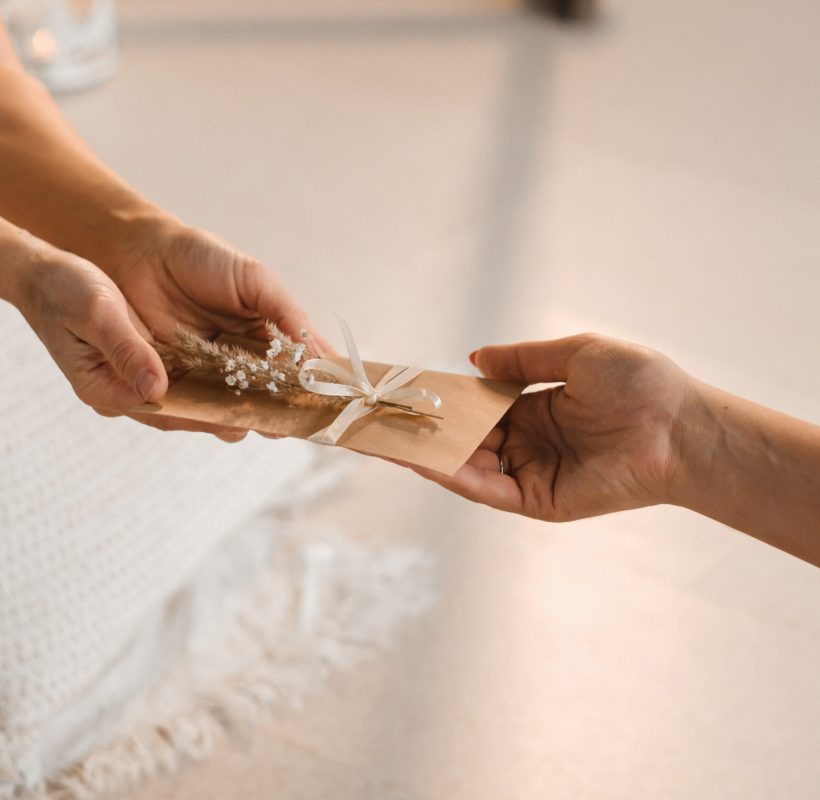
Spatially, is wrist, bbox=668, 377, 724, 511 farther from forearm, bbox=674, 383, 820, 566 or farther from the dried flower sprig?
the dried flower sprig

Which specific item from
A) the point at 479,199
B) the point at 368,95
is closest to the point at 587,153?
the point at 479,199

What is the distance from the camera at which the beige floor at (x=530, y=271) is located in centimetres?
146

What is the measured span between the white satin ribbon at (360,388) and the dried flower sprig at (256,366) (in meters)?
0.02

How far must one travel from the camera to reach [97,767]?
1.38 metres

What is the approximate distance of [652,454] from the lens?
122 centimetres

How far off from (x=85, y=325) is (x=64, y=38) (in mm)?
2085

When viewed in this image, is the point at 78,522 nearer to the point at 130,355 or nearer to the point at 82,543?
the point at 82,543

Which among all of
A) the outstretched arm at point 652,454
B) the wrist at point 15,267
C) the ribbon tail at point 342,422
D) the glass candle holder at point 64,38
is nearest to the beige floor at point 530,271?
the glass candle holder at point 64,38

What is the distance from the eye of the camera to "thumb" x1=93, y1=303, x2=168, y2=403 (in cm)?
115

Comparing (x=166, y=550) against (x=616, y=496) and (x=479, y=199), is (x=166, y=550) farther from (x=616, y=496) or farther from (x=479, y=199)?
(x=479, y=199)

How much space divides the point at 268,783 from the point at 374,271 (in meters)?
1.30

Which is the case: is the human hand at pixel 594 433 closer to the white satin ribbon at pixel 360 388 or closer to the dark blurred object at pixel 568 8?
the white satin ribbon at pixel 360 388

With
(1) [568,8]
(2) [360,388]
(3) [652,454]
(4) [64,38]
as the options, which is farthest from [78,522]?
(1) [568,8]

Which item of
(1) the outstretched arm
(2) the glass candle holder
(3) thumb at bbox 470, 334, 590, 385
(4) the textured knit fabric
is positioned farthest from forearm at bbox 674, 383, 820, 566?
(2) the glass candle holder
